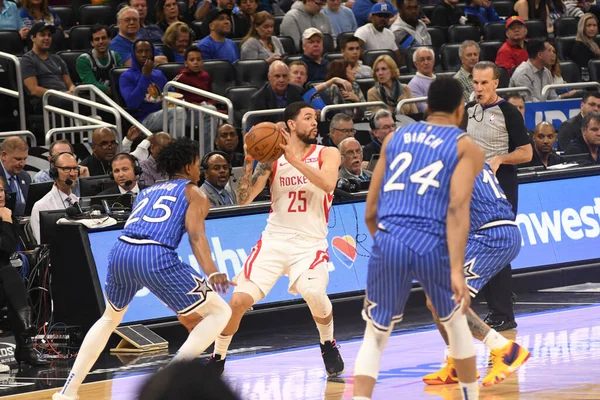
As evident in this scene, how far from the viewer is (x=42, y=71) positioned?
12750 millimetres

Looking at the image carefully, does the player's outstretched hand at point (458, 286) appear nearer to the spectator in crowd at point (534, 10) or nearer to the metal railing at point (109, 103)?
the metal railing at point (109, 103)

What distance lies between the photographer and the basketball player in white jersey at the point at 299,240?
743 cm

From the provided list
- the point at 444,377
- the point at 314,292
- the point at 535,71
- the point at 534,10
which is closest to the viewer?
the point at 444,377

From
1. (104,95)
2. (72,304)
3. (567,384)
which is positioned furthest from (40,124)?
(567,384)

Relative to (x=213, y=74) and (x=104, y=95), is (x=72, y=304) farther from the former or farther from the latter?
(x=213, y=74)

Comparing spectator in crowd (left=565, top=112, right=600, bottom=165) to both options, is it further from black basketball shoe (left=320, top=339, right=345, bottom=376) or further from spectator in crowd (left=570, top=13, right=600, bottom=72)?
black basketball shoe (left=320, top=339, right=345, bottom=376)

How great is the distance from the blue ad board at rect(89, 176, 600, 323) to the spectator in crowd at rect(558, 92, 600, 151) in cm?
135

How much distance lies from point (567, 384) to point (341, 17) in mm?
10130

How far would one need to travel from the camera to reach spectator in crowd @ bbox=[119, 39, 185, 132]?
12.8 meters

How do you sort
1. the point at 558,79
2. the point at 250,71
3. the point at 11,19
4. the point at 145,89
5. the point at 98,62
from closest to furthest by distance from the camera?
the point at 145,89
the point at 98,62
the point at 11,19
the point at 250,71
the point at 558,79

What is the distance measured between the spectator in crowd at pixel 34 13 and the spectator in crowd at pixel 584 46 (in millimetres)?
7921

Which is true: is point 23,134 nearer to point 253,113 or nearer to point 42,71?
point 42,71

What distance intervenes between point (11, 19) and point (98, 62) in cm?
133

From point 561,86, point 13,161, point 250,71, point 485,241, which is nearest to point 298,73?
point 250,71
